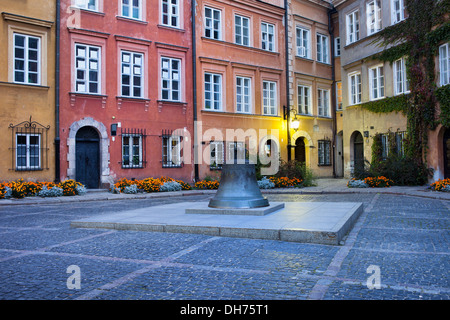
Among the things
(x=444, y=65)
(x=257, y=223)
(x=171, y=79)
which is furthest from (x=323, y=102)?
(x=257, y=223)

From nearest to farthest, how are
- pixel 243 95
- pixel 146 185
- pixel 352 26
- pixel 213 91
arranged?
1. pixel 146 185
2. pixel 213 91
3. pixel 243 95
4. pixel 352 26

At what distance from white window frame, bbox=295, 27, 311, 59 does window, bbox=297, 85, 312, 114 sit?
213 centimetres

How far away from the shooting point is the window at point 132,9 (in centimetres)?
1975

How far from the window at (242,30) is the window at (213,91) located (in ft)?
9.28

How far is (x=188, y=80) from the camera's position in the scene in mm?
A: 21516

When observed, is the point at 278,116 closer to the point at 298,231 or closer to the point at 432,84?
the point at 432,84

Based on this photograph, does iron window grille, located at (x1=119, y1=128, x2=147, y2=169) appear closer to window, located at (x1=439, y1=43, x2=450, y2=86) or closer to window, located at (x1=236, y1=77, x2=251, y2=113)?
window, located at (x1=236, y1=77, x2=251, y2=113)

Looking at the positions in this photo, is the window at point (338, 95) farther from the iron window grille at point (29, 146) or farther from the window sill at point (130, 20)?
the iron window grille at point (29, 146)

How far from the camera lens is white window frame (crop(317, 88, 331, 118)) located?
28.2 m

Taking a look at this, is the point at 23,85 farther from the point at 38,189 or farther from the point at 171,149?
the point at 171,149

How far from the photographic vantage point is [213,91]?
22.6 meters

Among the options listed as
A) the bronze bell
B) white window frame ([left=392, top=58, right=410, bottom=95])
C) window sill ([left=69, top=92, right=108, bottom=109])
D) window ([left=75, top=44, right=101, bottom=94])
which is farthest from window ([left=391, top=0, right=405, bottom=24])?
the bronze bell

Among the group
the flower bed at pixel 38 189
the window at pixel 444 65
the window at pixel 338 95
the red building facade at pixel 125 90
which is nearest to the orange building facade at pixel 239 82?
the red building facade at pixel 125 90

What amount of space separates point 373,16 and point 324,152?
9.32 m
